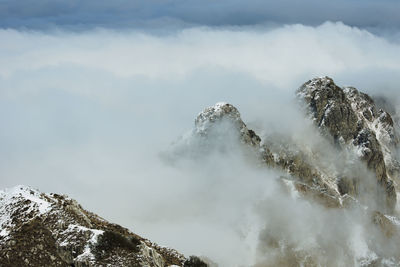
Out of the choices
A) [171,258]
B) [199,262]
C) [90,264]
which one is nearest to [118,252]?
[90,264]

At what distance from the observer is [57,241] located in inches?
2040

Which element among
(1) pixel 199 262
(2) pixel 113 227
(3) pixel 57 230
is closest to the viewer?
(3) pixel 57 230

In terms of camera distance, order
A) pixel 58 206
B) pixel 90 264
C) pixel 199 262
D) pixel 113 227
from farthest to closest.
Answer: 1. pixel 113 227
2. pixel 199 262
3. pixel 58 206
4. pixel 90 264

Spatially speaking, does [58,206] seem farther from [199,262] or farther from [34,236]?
[199,262]

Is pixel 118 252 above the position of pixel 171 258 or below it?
below

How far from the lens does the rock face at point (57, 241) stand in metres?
50.0

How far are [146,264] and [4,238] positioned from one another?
15860mm

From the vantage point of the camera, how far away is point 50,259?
50.3 m

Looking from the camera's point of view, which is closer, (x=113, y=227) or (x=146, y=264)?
(x=146, y=264)

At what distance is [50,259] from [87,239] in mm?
4271

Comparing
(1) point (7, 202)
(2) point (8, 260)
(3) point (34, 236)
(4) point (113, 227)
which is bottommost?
(2) point (8, 260)

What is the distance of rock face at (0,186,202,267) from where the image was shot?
50000 millimetres

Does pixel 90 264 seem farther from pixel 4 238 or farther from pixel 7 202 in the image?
pixel 7 202

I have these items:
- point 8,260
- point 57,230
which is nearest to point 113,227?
point 57,230
